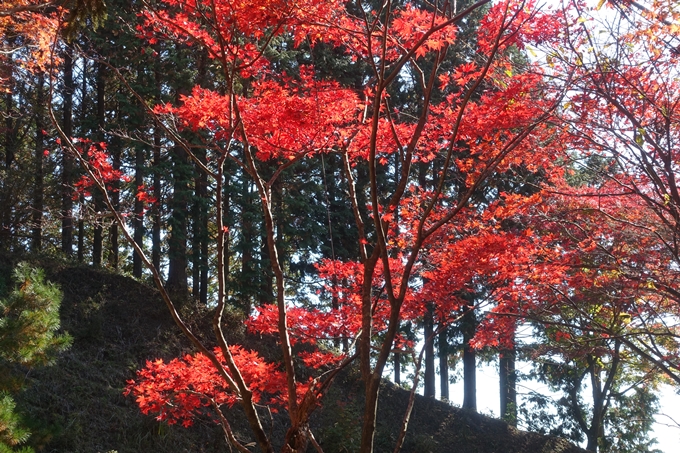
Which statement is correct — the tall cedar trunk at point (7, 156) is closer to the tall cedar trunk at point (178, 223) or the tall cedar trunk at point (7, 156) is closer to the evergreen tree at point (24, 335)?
the tall cedar trunk at point (178, 223)

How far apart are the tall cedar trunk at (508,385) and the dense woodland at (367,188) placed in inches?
4.2

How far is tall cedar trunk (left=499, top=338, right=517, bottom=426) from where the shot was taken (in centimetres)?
1788

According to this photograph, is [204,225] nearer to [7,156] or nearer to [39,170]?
[39,170]

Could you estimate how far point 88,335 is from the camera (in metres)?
11.2

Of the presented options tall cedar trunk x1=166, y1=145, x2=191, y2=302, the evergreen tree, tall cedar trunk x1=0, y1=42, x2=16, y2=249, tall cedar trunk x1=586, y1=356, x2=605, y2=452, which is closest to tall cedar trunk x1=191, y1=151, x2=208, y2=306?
tall cedar trunk x1=166, y1=145, x2=191, y2=302

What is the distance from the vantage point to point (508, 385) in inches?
729

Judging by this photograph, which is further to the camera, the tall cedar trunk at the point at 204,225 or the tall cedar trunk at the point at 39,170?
the tall cedar trunk at the point at 204,225

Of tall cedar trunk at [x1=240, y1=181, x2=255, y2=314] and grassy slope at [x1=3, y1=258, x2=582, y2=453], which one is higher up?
tall cedar trunk at [x1=240, y1=181, x2=255, y2=314]

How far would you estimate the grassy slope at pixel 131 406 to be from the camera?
29.7 feet

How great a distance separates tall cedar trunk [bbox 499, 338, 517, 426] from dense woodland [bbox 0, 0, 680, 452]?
0.11m

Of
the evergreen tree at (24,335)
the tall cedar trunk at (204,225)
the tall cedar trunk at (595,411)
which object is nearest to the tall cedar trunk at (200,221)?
the tall cedar trunk at (204,225)

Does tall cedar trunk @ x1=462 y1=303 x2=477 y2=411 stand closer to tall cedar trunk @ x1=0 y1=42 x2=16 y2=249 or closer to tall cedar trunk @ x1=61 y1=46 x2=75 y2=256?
tall cedar trunk @ x1=61 y1=46 x2=75 y2=256

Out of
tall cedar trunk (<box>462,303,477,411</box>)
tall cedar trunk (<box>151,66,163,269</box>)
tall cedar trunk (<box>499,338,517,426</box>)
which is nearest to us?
tall cedar trunk (<box>151,66,163,269</box>)

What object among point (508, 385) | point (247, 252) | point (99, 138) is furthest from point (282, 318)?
point (508, 385)
